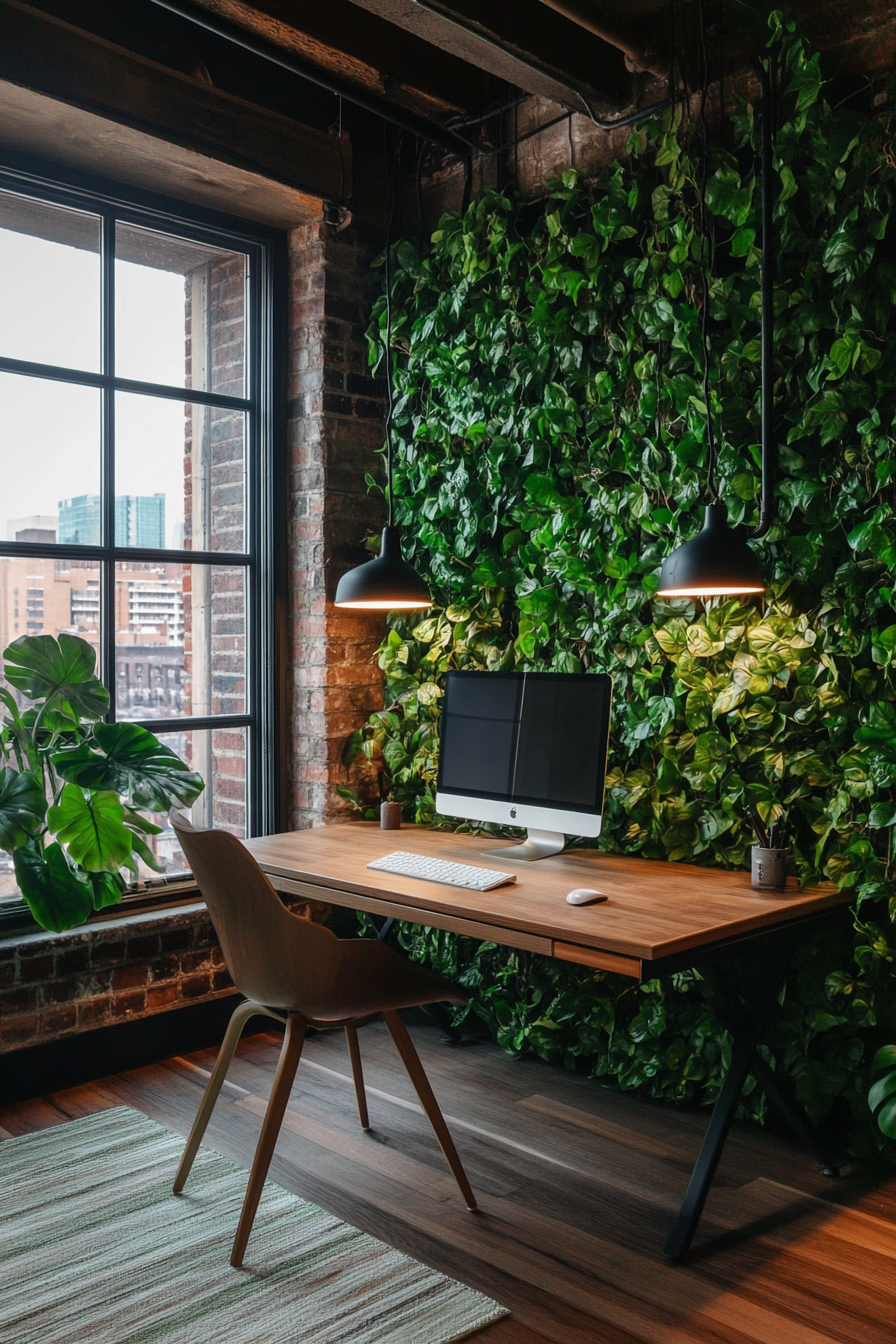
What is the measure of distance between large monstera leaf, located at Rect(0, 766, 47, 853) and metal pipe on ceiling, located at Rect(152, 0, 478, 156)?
82.1 inches

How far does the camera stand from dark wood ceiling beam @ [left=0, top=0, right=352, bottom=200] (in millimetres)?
2893

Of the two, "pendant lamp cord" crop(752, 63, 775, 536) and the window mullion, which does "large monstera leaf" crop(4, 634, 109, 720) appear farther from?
"pendant lamp cord" crop(752, 63, 775, 536)

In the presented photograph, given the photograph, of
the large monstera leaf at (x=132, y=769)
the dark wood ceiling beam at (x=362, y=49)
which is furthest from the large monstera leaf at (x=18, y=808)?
the dark wood ceiling beam at (x=362, y=49)

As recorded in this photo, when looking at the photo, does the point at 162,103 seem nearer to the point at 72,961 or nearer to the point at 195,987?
the point at 72,961

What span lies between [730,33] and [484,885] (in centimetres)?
234

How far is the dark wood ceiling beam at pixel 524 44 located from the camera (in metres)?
2.79

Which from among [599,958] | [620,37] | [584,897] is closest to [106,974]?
[584,897]

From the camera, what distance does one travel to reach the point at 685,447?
2.89 meters

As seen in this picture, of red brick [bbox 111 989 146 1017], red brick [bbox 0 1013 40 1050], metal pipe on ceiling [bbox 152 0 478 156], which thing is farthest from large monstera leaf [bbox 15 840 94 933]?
metal pipe on ceiling [bbox 152 0 478 156]

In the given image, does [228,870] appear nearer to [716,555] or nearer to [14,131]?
[716,555]

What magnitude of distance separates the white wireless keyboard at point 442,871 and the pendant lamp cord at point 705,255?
1.14 meters

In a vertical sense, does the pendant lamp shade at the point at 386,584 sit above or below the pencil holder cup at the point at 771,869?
above

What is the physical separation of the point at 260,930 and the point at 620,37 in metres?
2.47

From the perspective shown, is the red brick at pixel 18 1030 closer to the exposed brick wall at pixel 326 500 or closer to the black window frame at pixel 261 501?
the black window frame at pixel 261 501
